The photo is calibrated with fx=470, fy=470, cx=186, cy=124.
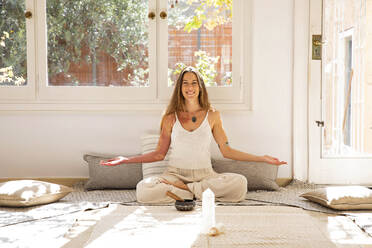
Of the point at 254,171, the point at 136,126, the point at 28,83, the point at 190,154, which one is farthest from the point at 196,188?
the point at 28,83

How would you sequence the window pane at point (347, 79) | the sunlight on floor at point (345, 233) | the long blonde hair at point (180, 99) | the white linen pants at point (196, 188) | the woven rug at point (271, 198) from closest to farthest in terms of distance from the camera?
the sunlight on floor at point (345, 233)
the woven rug at point (271, 198)
the white linen pants at point (196, 188)
the long blonde hair at point (180, 99)
the window pane at point (347, 79)

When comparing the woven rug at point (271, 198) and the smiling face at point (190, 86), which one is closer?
the woven rug at point (271, 198)

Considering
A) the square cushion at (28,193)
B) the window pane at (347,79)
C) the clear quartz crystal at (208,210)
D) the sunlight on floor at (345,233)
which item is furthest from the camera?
the window pane at (347,79)

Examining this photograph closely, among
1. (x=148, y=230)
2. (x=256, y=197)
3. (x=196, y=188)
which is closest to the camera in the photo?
(x=148, y=230)

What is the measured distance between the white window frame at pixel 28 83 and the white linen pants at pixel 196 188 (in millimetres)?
1381

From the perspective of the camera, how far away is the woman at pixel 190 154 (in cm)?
331

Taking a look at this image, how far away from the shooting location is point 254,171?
3.71 meters

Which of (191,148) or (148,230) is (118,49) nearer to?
(191,148)

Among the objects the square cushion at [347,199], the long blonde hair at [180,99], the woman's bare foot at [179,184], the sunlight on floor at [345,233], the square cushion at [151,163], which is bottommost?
the sunlight on floor at [345,233]

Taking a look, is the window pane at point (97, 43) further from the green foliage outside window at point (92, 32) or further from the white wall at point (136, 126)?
the white wall at point (136, 126)

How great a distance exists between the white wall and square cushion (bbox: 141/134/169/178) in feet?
0.56

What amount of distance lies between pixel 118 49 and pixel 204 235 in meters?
2.12

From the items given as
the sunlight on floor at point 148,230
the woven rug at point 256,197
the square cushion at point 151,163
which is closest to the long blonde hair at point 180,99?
the square cushion at point 151,163

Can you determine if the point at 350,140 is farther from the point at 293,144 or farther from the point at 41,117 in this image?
the point at 41,117
